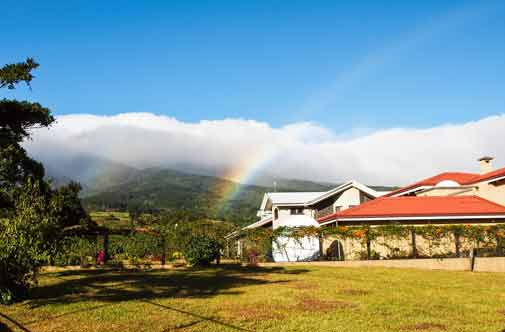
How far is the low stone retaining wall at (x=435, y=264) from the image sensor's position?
24.5 meters

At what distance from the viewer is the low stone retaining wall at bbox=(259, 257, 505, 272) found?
24453 millimetres

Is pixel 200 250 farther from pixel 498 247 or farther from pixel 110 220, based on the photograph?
pixel 110 220

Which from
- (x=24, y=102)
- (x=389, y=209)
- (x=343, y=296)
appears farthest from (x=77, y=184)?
(x=389, y=209)

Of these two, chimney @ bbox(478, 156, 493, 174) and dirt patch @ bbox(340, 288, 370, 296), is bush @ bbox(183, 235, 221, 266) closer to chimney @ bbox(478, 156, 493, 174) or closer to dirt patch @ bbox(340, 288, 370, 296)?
dirt patch @ bbox(340, 288, 370, 296)

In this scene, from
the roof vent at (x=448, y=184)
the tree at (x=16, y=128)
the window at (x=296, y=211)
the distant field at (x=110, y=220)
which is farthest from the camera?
the distant field at (x=110, y=220)

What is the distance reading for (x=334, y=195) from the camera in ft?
137

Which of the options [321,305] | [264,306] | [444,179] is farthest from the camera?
[444,179]

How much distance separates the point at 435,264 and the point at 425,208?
668cm

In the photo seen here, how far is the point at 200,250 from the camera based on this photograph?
88.1ft

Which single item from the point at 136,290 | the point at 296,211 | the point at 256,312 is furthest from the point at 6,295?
the point at 296,211

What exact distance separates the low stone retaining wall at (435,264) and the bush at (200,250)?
2.94 meters

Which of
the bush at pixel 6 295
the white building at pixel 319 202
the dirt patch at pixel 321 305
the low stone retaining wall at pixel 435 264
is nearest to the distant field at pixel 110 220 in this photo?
the white building at pixel 319 202

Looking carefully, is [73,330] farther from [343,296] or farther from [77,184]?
[77,184]

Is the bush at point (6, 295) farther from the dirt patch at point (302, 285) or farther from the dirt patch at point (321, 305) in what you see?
the dirt patch at point (302, 285)
